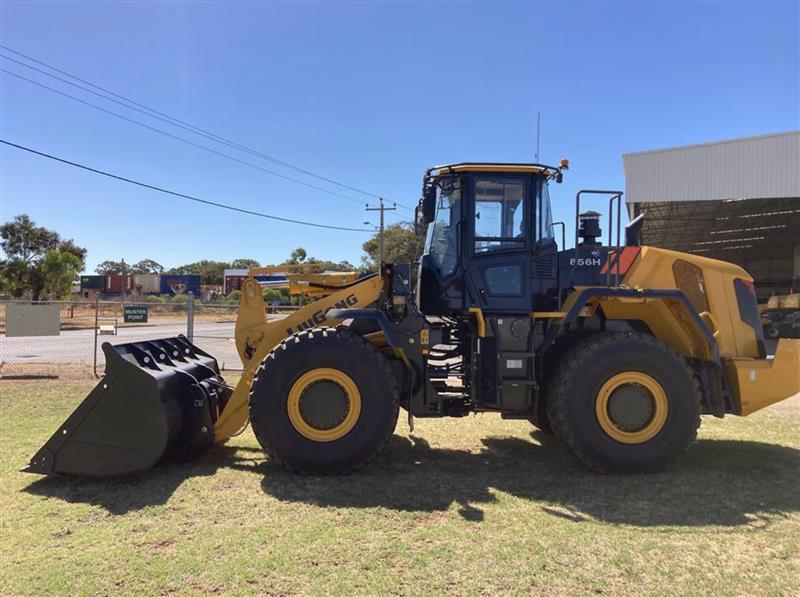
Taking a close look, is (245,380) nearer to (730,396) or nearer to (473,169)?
(473,169)

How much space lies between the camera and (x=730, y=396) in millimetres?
5480

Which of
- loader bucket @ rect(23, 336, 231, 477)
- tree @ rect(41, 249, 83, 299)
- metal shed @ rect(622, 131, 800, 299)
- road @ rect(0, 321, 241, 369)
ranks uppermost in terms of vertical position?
metal shed @ rect(622, 131, 800, 299)

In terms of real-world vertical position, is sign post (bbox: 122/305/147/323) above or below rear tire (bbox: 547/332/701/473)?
above

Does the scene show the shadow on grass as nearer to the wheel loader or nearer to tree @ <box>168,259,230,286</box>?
the wheel loader

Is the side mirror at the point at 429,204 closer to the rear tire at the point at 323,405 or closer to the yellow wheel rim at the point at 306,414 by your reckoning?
→ the rear tire at the point at 323,405

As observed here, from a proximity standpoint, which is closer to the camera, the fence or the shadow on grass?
the shadow on grass

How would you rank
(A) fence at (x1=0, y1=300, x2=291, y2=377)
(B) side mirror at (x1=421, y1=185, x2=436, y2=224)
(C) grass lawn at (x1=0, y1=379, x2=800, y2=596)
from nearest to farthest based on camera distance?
(C) grass lawn at (x1=0, y1=379, x2=800, y2=596), (B) side mirror at (x1=421, y1=185, x2=436, y2=224), (A) fence at (x1=0, y1=300, x2=291, y2=377)

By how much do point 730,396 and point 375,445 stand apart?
3.46 metres

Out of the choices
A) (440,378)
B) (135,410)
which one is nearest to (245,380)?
(135,410)

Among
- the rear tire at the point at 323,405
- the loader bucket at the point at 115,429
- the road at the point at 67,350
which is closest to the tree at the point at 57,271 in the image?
the road at the point at 67,350

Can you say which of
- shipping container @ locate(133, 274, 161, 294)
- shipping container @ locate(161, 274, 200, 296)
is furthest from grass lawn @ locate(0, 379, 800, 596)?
shipping container @ locate(133, 274, 161, 294)

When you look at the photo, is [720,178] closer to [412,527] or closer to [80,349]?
[412,527]

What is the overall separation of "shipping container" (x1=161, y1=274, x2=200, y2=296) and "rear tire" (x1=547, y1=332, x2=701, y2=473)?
240 feet

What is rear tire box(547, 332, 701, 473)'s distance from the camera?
5195mm
